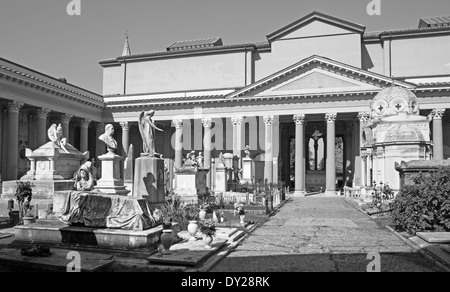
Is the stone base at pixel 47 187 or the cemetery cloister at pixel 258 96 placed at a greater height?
the cemetery cloister at pixel 258 96

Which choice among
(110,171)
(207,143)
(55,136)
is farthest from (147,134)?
(207,143)

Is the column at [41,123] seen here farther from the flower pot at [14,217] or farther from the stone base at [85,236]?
the stone base at [85,236]

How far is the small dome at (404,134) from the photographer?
17.3 metres

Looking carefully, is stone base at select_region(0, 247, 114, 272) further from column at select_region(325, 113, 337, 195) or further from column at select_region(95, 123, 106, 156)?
column at select_region(95, 123, 106, 156)

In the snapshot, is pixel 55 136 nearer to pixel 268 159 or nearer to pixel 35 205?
pixel 35 205

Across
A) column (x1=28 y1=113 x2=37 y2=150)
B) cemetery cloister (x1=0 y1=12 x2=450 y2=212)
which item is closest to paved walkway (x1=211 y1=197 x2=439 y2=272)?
cemetery cloister (x1=0 y1=12 x2=450 y2=212)

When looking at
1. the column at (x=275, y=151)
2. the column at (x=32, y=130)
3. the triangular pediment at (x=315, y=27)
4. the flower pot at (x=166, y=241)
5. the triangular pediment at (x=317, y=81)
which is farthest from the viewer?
the triangular pediment at (x=315, y=27)

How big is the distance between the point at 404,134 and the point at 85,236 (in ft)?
49.3

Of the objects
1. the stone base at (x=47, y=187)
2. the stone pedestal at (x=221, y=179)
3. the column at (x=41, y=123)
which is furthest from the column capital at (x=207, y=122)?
the stone base at (x=47, y=187)

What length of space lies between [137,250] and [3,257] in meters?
2.56

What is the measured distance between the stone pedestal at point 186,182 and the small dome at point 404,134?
9.73 m

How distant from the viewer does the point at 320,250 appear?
9.30 m
